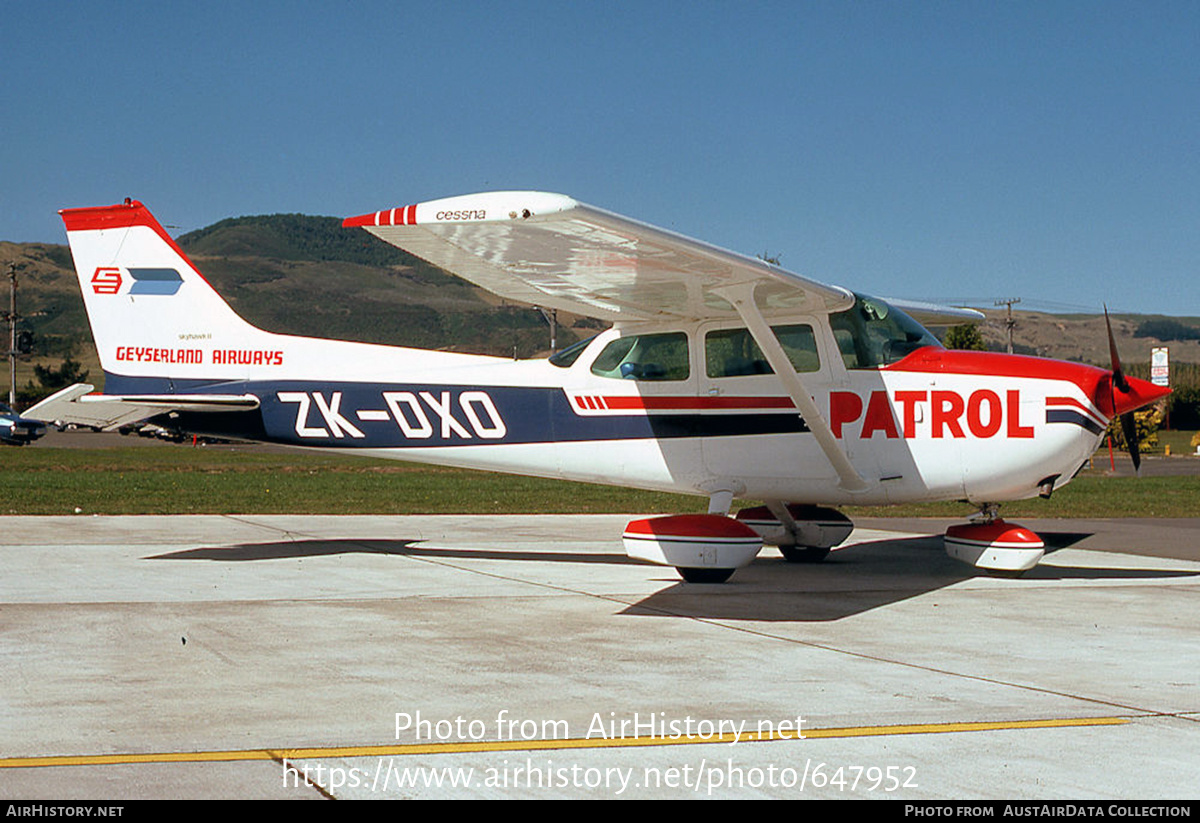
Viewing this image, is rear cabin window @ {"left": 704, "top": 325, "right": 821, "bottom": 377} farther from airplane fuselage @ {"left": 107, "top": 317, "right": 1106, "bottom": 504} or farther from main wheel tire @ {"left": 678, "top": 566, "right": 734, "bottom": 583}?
main wheel tire @ {"left": 678, "top": 566, "right": 734, "bottom": 583}

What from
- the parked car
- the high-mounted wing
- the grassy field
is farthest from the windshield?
the parked car

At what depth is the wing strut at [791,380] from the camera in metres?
9.66

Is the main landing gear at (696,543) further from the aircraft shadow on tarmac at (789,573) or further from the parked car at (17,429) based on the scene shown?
the parked car at (17,429)

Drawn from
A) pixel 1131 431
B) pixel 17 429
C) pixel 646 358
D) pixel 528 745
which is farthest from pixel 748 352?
pixel 17 429

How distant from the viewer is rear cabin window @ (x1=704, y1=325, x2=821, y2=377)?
1084 cm

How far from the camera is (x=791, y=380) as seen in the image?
10.2 meters

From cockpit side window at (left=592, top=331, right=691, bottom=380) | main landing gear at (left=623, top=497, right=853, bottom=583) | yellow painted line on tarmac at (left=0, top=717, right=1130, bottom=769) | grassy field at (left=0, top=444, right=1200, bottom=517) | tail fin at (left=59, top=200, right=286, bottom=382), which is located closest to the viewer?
yellow painted line on tarmac at (left=0, top=717, right=1130, bottom=769)

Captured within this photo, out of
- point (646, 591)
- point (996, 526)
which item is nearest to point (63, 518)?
point (646, 591)

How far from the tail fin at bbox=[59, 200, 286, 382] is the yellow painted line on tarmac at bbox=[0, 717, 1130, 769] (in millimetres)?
7851

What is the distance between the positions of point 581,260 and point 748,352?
2.71 m

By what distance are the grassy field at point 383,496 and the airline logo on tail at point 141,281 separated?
5.92 meters

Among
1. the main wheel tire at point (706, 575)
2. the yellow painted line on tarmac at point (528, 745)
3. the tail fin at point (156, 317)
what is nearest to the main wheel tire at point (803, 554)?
the main wheel tire at point (706, 575)

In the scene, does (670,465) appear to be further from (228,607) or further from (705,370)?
(228,607)

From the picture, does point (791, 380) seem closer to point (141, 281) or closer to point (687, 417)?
point (687, 417)
